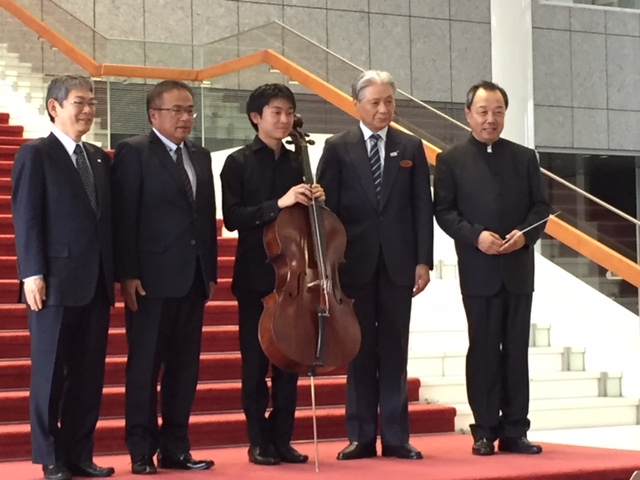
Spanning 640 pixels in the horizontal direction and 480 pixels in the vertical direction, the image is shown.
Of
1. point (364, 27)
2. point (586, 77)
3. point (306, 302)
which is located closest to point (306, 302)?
point (306, 302)

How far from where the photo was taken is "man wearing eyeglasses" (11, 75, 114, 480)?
12.6 ft

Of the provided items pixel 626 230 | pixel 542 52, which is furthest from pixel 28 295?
pixel 542 52

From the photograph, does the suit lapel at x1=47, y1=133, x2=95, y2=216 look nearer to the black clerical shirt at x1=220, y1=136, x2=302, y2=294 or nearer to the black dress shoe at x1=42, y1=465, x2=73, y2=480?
the black clerical shirt at x1=220, y1=136, x2=302, y2=294

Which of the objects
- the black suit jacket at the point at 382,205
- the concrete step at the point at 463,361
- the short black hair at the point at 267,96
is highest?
the short black hair at the point at 267,96

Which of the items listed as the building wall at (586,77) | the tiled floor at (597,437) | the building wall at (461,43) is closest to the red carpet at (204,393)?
the tiled floor at (597,437)

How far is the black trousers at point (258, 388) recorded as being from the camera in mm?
4223

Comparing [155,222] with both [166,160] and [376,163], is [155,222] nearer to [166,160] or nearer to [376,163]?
[166,160]

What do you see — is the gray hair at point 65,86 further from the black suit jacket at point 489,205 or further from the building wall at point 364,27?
the building wall at point 364,27

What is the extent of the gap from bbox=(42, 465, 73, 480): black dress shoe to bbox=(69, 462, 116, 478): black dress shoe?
9cm

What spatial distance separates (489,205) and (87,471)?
185cm

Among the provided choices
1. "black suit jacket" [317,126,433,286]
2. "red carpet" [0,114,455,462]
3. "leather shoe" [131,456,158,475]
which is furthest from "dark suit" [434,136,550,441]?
"leather shoe" [131,456,158,475]

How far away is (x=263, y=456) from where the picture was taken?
13.8 ft

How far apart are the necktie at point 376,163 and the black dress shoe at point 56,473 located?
156 centimetres

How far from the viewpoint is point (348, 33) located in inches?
463
